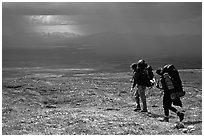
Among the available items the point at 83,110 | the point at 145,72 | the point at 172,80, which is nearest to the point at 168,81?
the point at 172,80

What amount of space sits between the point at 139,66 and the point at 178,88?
2.73 m

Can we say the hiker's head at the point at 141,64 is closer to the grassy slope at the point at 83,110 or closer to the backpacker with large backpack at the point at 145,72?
the backpacker with large backpack at the point at 145,72

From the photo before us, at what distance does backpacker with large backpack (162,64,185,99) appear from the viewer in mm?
15664

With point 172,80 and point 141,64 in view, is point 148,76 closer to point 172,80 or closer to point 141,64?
point 141,64

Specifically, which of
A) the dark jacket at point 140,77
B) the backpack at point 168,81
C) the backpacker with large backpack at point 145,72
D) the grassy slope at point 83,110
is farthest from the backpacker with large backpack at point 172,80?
the dark jacket at point 140,77

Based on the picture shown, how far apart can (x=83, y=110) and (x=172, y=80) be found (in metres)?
6.33

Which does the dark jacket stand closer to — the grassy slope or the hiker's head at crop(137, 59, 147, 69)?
the hiker's head at crop(137, 59, 147, 69)

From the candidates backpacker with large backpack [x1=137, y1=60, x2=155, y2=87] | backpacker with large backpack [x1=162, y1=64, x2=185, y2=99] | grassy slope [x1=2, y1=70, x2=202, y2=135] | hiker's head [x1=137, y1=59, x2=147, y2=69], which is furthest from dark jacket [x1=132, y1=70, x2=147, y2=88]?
backpacker with large backpack [x1=162, y1=64, x2=185, y2=99]

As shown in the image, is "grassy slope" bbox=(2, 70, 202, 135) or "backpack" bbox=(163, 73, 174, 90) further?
"backpack" bbox=(163, 73, 174, 90)

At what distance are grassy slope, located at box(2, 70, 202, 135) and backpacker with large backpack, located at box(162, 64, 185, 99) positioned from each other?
4.56ft

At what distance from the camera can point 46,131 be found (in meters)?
14.9

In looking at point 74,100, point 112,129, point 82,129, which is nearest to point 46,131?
point 82,129

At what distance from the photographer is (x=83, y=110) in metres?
20.2

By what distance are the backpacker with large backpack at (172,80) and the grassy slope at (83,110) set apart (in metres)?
1.39
